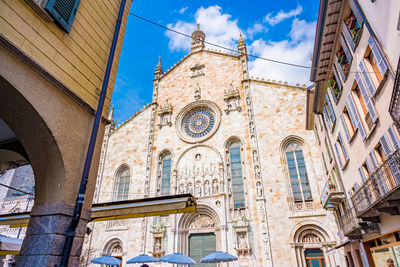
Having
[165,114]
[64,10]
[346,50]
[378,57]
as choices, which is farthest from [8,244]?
[165,114]

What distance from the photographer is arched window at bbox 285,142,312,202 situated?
15.8m

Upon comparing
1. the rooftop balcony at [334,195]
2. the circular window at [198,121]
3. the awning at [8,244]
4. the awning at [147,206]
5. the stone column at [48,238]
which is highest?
the circular window at [198,121]

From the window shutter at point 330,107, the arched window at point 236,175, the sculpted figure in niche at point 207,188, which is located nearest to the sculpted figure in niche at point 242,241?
the arched window at point 236,175

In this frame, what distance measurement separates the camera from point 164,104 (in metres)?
22.5

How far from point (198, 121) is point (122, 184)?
803cm

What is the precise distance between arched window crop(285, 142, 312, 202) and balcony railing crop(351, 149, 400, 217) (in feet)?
22.8

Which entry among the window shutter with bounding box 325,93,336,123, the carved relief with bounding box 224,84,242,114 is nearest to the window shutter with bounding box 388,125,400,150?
the window shutter with bounding box 325,93,336,123

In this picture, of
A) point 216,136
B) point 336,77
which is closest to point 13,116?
point 336,77

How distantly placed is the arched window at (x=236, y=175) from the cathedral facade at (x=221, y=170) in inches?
2.7

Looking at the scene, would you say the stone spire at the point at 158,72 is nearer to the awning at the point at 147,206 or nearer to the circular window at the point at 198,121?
the circular window at the point at 198,121

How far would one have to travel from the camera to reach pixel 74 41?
5363 mm

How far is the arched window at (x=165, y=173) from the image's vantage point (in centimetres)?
1939

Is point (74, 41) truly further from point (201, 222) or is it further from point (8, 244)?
point (201, 222)

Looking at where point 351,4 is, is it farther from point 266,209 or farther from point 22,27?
point 266,209
